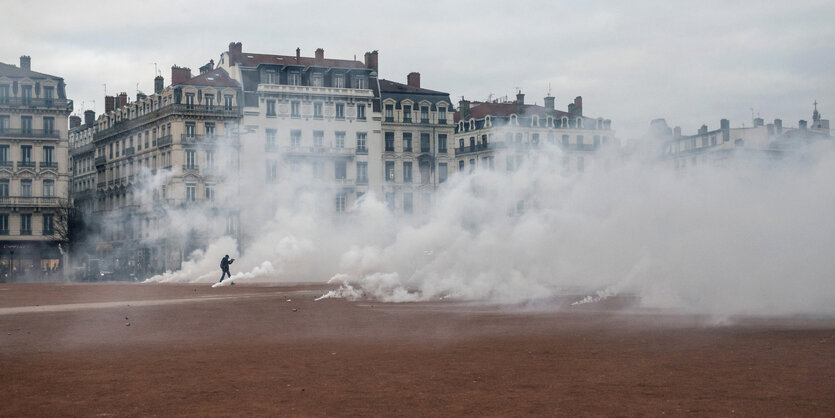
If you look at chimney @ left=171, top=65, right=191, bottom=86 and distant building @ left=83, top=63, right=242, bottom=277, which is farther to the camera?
chimney @ left=171, top=65, right=191, bottom=86

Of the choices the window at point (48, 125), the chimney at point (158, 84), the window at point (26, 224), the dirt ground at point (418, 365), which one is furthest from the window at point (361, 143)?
the dirt ground at point (418, 365)

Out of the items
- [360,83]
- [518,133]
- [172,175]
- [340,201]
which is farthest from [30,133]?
[518,133]

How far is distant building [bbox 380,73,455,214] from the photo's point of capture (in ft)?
352

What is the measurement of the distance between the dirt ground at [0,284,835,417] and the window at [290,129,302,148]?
6707cm

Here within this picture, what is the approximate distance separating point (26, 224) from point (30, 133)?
10.0 m

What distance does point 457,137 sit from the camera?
119m

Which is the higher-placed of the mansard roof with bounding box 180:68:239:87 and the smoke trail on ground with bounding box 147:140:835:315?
the mansard roof with bounding box 180:68:239:87

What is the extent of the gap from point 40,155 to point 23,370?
83399 millimetres

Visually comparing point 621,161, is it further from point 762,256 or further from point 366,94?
point 366,94

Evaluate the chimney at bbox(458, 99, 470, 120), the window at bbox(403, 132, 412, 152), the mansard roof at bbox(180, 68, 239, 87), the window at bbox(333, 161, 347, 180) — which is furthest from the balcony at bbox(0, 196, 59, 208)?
the chimney at bbox(458, 99, 470, 120)

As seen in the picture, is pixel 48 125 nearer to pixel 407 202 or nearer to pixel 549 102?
pixel 407 202

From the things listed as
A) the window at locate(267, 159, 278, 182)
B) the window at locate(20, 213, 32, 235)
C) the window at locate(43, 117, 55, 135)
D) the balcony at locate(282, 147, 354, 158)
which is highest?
the window at locate(43, 117, 55, 135)

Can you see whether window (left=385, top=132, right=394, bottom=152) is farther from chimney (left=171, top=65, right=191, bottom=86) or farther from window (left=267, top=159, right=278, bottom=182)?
chimney (left=171, top=65, right=191, bottom=86)

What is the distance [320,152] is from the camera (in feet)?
334
